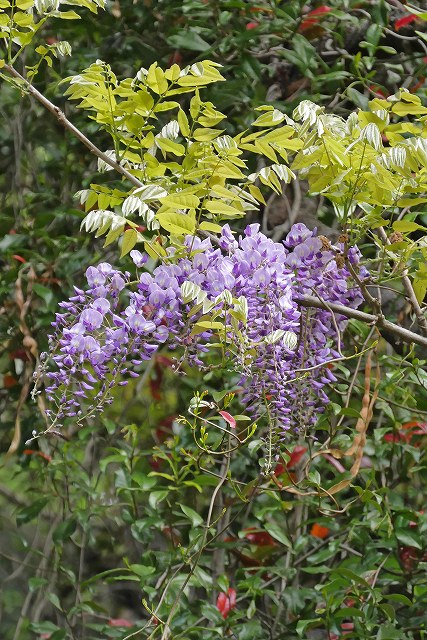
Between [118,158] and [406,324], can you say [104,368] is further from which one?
[406,324]

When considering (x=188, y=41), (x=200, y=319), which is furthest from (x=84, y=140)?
(x=188, y=41)

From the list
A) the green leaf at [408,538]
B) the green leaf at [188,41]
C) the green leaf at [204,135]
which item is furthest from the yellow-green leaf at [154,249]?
the green leaf at [188,41]

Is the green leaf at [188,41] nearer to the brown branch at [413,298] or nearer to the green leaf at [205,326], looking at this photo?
the brown branch at [413,298]

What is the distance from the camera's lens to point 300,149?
1.07 metres

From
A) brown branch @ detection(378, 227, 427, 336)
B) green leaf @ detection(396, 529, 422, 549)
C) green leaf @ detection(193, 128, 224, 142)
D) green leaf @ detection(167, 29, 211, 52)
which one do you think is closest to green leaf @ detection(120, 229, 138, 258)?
green leaf @ detection(193, 128, 224, 142)

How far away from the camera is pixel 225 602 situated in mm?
1692

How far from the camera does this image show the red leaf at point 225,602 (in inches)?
65.7

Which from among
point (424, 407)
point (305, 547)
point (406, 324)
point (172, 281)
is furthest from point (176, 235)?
point (305, 547)

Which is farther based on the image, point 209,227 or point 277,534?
point 277,534

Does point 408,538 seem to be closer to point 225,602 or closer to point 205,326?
point 225,602

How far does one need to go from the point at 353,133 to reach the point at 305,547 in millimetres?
989

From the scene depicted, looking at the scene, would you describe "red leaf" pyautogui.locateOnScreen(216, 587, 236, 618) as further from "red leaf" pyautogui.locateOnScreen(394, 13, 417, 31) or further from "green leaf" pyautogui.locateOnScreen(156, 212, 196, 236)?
"red leaf" pyautogui.locateOnScreen(394, 13, 417, 31)

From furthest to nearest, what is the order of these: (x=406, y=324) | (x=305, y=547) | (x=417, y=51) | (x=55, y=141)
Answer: (x=55, y=141) < (x=417, y=51) < (x=305, y=547) < (x=406, y=324)

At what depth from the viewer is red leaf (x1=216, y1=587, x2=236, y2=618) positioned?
167cm
